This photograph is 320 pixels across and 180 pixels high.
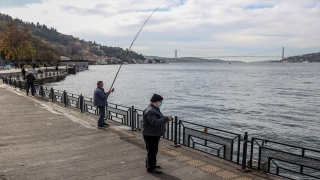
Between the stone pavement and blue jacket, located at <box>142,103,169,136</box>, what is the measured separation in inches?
43.3

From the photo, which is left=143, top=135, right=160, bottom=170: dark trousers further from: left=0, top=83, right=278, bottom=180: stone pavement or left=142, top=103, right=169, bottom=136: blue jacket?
left=0, top=83, right=278, bottom=180: stone pavement

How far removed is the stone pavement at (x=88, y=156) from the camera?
20.7 feet

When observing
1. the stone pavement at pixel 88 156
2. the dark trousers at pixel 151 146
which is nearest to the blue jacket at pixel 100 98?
the stone pavement at pixel 88 156

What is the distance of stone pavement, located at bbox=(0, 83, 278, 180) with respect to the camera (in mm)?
6301

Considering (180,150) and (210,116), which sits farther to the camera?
(210,116)

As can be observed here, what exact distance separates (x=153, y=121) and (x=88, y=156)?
2773 mm

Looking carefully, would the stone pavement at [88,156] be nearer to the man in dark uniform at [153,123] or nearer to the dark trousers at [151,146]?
the dark trousers at [151,146]

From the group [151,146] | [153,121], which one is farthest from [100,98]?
[153,121]

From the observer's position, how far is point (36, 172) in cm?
634

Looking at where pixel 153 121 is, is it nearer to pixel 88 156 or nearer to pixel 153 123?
pixel 153 123

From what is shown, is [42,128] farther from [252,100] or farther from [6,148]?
[252,100]

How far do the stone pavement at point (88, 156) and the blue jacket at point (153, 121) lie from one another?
3.61ft

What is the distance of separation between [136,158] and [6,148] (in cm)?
406

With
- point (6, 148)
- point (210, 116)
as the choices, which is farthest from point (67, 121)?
point (210, 116)
